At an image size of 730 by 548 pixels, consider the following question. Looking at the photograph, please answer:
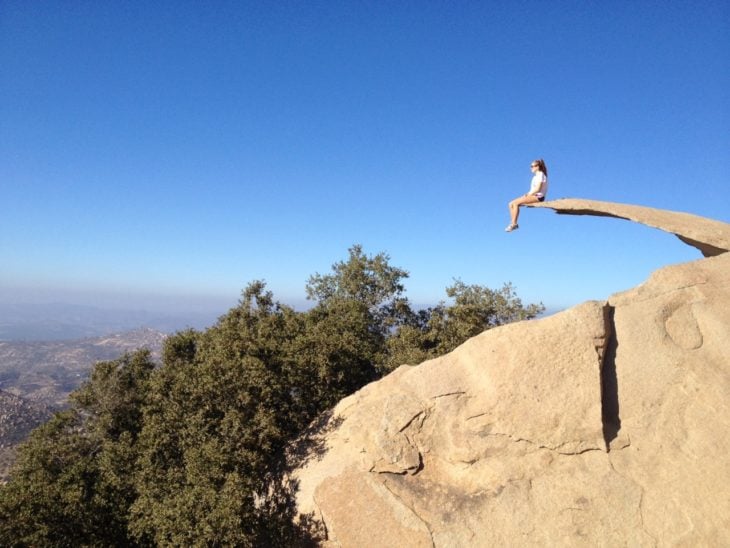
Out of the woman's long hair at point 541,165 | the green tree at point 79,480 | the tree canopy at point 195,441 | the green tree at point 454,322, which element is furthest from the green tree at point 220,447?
the woman's long hair at point 541,165

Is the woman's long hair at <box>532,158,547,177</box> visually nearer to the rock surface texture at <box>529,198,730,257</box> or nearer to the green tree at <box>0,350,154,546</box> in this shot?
the rock surface texture at <box>529,198,730,257</box>

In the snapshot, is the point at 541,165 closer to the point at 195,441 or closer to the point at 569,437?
the point at 569,437

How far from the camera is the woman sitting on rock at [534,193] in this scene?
563 inches

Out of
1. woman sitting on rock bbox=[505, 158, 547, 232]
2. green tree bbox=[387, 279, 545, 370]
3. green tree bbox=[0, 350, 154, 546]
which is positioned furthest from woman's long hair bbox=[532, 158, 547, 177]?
green tree bbox=[0, 350, 154, 546]

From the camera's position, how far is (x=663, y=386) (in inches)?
492

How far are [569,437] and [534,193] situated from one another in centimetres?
847

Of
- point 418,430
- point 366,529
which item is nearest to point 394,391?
point 418,430

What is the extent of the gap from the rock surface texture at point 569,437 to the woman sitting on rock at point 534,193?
154cm

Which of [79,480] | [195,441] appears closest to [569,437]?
[195,441]

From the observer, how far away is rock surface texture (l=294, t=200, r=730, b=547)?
1130 centimetres

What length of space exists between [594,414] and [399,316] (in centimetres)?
2243

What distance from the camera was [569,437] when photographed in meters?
12.5

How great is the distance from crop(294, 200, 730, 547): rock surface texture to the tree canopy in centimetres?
284

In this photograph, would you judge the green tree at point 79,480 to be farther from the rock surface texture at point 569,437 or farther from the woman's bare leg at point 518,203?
the woman's bare leg at point 518,203
